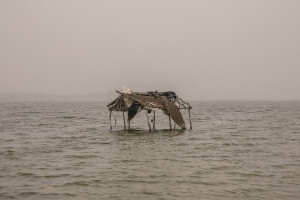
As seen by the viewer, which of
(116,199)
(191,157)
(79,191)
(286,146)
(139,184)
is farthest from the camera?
(286,146)

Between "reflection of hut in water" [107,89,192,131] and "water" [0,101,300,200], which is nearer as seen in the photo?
"water" [0,101,300,200]

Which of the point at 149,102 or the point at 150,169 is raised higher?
the point at 149,102

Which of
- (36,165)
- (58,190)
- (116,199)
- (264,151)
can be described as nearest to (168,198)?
(116,199)

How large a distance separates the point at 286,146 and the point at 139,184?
11.7 metres

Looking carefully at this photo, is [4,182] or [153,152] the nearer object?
[4,182]

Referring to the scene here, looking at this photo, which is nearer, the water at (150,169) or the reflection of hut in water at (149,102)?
the water at (150,169)

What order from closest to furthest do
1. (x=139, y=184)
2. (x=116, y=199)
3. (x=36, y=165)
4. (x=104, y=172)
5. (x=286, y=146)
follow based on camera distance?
(x=116, y=199), (x=139, y=184), (x=104, y=172), (x=36, y=165), (x=286, y=146)

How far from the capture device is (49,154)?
16.5 m

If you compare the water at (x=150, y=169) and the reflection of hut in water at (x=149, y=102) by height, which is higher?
the reflection of hut in water at (x=149, y=102)

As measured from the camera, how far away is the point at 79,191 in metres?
10.2

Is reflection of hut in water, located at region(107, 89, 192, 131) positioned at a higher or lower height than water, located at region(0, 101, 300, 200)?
higher

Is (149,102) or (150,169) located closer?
(150,169)

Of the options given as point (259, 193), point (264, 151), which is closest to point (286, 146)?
point (264, 151)

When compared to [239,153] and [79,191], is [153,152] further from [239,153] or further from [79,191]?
[79,191]
